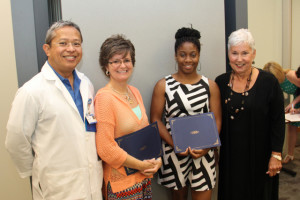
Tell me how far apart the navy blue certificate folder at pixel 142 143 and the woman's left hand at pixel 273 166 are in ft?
3.23

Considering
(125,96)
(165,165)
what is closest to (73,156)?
(125,96)

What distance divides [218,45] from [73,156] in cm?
173

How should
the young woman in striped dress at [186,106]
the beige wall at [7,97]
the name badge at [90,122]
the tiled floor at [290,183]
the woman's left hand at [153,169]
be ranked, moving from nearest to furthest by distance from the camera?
the name badge at [90,122], the woman's left hand at [153,169], the beige wall at [7,97], the young woman in striped dress at [186,106], the tiled floor at [290,183]

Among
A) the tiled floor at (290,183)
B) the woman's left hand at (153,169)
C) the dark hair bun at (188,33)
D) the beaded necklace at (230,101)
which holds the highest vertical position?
the dark hair bun at (188,33)

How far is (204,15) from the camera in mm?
2270

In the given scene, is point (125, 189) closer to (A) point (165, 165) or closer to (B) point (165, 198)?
(A) point (165, 165)

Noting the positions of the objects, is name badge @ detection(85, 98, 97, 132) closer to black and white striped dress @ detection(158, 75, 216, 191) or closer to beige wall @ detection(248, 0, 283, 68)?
black and white striped dress @ detection(158, 75, 216, 191)

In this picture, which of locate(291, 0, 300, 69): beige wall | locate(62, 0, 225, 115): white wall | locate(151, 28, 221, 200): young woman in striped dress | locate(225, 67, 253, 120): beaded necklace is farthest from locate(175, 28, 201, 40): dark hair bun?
locate(291, 0, 300, 69): beige wall

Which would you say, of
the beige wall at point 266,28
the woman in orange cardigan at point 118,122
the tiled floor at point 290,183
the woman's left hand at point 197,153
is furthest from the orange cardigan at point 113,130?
the beige wall at point 266,28

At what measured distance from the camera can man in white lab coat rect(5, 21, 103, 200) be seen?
135 cm

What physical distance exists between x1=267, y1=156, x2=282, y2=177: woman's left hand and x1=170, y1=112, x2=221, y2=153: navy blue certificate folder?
Answer: 51 cm

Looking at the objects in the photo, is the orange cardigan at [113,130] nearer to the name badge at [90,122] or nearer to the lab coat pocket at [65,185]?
the name badge at [90,122]

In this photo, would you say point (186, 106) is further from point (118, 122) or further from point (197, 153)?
point (118, 122)

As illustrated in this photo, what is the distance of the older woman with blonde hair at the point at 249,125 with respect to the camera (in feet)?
6.30
